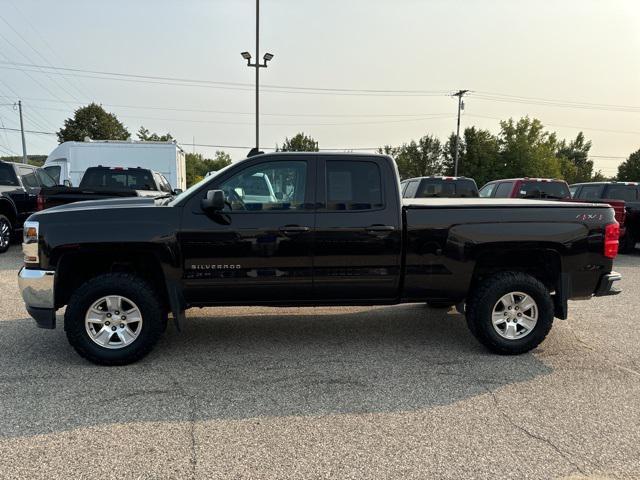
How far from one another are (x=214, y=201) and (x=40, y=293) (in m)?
1.76

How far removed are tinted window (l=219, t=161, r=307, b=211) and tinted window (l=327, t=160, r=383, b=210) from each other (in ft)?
0.89

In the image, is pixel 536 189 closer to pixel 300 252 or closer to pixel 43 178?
pixel 300 252

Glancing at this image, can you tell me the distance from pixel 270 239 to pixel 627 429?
10.0 ft

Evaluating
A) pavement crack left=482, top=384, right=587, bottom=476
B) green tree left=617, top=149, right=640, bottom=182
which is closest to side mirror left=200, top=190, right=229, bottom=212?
pavement crack left=482, top=384, right=587, bottom=476

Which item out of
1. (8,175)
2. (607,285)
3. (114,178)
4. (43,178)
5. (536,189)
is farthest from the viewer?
(43,178)

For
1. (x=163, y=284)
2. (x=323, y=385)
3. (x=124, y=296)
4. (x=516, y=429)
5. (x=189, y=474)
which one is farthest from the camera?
(x=163, y=284)

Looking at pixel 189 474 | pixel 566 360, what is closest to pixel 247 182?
pixel 189 474

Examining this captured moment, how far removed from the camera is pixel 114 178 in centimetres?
1122

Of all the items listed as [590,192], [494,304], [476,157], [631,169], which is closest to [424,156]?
[476,157]

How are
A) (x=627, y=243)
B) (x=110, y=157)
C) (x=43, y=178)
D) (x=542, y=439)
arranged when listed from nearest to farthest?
1. (x=542, y=439)
2. (x=627, y=243)
3. (x=43, y=178)
4. (x=110, y=157)

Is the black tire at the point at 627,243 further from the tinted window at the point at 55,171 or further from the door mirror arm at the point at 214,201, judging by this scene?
the tinted window at the point at 55,171

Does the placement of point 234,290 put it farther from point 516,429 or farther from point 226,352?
point 516,429

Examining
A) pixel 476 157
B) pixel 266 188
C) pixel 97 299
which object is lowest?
pixel 97 299

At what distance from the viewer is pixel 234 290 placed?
4238 mm
